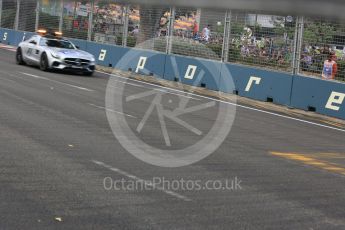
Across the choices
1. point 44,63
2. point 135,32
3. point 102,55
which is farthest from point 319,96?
point 102,55

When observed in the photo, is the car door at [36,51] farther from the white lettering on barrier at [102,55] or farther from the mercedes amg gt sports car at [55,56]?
the white lettering on barrier at [102,55]

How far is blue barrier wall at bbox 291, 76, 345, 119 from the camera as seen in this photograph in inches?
565

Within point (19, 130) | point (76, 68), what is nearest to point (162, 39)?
point (76, 68)

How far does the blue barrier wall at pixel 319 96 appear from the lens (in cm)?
1434

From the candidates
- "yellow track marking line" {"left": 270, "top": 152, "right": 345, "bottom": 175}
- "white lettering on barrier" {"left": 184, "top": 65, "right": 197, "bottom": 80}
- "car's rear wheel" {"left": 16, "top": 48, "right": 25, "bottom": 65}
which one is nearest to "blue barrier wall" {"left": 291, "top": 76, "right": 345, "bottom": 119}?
"white lettering on barrier" {"left": 184, "top": 65, "right": 197, "bottom": 80}

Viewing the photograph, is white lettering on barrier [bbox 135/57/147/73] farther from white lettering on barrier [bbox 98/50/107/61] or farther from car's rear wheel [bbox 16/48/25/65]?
car's rear wheel [bbox 16/48/25/65]

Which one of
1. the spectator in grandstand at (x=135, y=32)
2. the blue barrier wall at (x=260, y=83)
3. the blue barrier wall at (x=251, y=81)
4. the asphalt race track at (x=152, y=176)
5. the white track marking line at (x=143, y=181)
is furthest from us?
the spectator in grandstand at (x=135, y=32)

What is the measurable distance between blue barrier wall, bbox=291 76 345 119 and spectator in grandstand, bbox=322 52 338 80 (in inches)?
7.9

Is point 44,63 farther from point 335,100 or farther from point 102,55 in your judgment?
point 335,100

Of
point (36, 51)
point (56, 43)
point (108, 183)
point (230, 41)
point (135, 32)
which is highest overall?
point (135, 32)

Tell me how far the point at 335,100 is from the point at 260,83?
319 centimetres

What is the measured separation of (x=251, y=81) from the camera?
17.5m

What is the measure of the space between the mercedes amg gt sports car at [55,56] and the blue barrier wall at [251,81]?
6.90 ft

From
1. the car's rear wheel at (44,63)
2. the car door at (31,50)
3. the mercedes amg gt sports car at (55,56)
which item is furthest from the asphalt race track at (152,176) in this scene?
the car door at (31,50)
